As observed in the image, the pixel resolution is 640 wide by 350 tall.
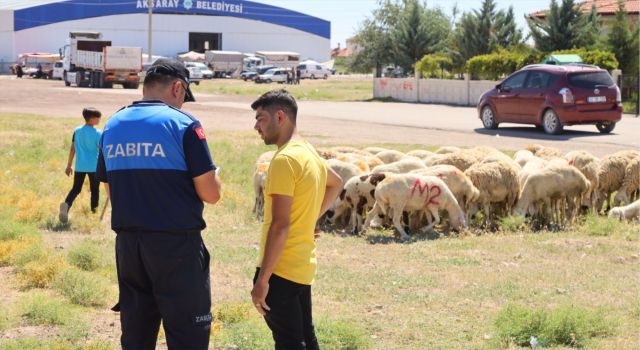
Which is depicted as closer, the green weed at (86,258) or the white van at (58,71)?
the green weed at (86,258)

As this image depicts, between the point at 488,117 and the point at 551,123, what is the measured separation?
256 centimetres

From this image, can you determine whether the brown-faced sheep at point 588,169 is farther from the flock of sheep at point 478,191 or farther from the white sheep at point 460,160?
the white sheep at point 460,160

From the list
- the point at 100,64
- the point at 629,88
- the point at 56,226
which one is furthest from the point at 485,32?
the point at 56,226

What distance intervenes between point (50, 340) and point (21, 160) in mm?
12403

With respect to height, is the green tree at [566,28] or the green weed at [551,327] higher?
the green tree at [566,28]

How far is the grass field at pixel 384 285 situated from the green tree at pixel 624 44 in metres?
27.3

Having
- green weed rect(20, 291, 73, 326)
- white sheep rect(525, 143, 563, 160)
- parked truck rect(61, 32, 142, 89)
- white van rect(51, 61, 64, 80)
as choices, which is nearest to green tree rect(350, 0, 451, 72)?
parked truck rect(61, 32, 142, 89)

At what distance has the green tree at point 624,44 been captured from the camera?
37.0 metres

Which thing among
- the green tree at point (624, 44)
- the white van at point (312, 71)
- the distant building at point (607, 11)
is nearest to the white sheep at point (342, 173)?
the green tree at point (624, 44)

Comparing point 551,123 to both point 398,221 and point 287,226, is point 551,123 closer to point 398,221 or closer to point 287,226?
point 398,221

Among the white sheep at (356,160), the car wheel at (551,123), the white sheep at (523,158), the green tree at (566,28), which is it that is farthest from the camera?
the green tree at (566,28)

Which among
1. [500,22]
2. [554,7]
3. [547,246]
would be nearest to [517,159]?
[547,246]

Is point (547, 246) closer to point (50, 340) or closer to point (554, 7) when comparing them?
point (50, 340)

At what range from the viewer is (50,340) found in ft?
22.8
